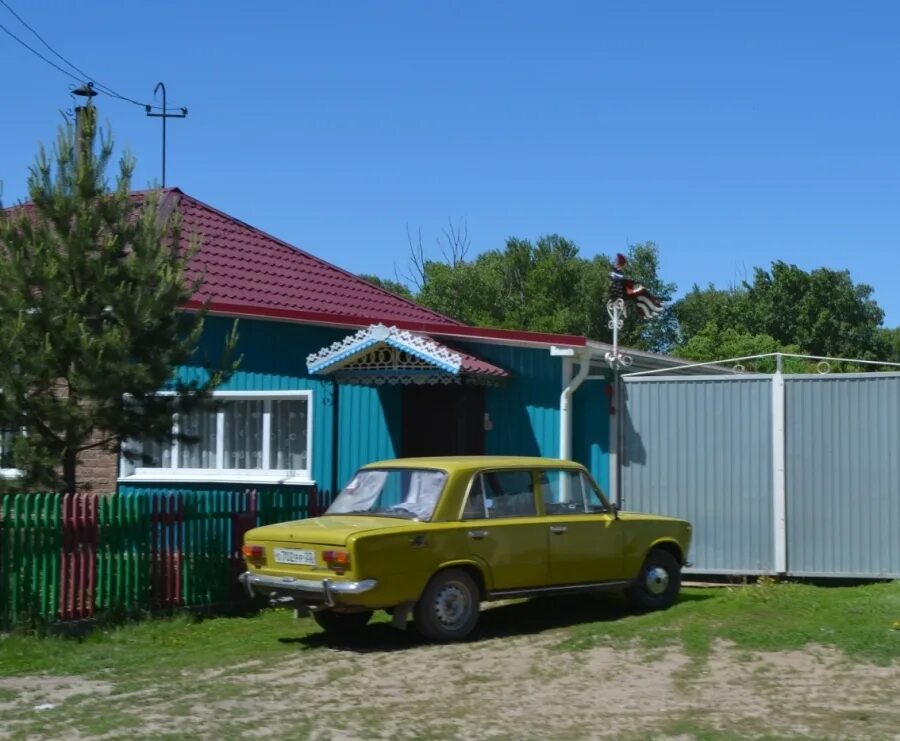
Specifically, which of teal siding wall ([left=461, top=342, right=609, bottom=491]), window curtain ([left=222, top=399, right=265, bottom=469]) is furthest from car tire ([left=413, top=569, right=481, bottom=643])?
window curtain ([left=222, top=399, right=265, bottom=469])

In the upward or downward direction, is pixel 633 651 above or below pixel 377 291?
below

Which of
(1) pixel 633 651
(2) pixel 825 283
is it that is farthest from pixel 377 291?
(2) pixel 825 283

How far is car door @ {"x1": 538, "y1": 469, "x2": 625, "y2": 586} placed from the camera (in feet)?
36.3

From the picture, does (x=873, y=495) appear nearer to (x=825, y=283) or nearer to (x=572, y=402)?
(x=572, y=402)

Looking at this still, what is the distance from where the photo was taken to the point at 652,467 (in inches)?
550

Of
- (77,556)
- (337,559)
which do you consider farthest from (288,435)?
(337,559)

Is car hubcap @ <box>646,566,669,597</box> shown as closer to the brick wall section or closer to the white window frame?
the white window frame

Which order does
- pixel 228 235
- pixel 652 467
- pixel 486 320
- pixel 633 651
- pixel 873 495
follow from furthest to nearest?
pixel 486 320 → pixel 228 235 → pixel 652 467 → pixel 873 495 → pixel 633 651

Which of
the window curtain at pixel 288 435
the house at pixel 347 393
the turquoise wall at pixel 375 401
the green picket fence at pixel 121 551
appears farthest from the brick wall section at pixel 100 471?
the green picket fence at pixel 121 551

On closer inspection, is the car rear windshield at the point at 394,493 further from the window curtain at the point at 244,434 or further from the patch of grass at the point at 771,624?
the window curtain at the point at 244,434

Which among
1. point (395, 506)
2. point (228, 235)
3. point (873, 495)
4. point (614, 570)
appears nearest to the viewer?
point (395, 506)

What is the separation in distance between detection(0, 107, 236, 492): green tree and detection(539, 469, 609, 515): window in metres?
3.72

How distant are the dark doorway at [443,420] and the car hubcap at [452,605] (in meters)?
4.40

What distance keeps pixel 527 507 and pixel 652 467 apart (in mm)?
3298
